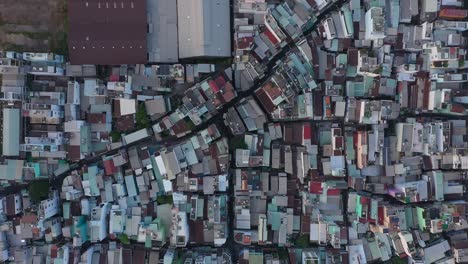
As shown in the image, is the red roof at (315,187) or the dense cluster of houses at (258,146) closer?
the dense cluster of houses at (258,146)

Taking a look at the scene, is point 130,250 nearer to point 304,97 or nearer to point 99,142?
point 99,142

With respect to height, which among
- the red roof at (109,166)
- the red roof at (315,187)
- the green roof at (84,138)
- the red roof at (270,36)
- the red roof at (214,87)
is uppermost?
the red roof at (270,36)

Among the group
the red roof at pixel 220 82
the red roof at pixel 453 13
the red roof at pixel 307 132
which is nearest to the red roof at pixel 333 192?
the red roof at pixel 307 132

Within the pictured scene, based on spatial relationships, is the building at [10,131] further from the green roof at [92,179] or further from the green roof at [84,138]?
the green roof at [92,179]

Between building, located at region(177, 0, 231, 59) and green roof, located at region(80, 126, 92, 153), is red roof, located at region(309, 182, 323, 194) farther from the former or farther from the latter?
green roof, located at region(80, 126, 92, 153)

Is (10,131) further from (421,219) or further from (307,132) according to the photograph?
(421,219)

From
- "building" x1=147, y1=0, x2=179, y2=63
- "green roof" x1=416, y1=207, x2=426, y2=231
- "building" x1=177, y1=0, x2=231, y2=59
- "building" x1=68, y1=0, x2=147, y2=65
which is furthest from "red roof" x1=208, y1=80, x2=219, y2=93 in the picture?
"green roof" x1=416, y1=207, x2=426, y2=231

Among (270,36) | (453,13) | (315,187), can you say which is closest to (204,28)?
(270,36)
